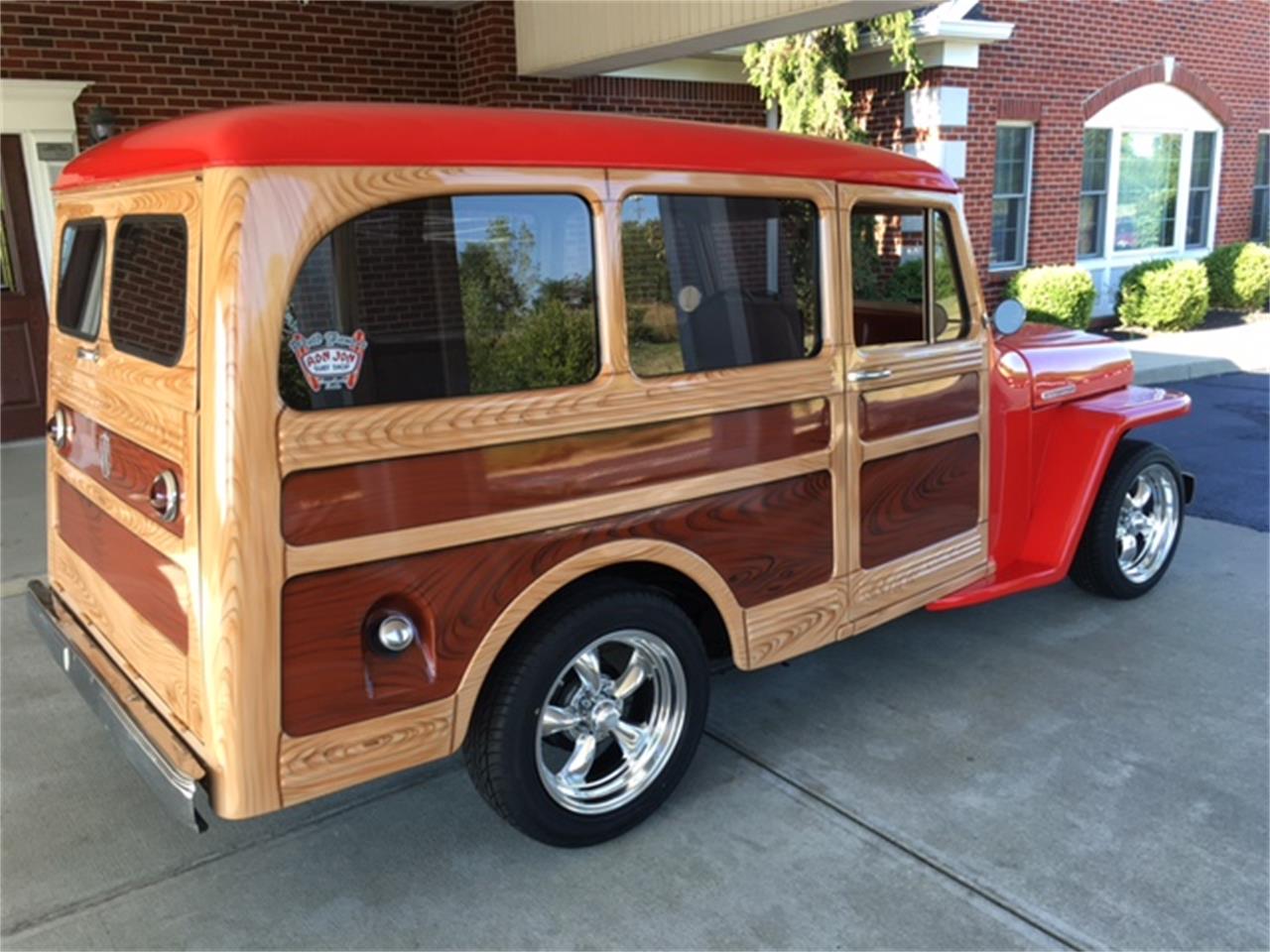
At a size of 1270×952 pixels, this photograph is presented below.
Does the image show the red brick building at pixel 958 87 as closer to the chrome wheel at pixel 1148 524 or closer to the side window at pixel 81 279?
the side window at pixel 81 279

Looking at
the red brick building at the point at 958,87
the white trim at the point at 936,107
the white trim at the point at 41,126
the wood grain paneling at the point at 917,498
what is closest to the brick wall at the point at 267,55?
the red brick building at the point at 958,87

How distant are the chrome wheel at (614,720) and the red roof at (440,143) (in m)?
1.38

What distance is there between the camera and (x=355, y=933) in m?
2.82

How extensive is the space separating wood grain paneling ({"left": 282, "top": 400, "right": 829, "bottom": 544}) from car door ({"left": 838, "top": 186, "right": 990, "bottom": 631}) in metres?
0.33

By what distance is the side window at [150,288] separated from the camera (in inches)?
104

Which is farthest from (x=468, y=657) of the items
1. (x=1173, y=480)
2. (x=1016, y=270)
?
(x=1016, y=270)

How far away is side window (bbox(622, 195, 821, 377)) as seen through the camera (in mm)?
3061

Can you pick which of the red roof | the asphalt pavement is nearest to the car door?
the red roof

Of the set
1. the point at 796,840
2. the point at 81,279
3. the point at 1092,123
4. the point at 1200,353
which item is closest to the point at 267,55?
the point at 81,279

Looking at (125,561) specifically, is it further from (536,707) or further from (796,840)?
(796,840)

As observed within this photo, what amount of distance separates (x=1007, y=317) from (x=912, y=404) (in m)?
0.71

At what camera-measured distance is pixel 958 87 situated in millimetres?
11445

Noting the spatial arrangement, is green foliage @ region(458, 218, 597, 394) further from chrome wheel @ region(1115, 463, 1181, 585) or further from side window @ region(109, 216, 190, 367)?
chrome wheel @ region(1115, 463, 1181, 585)

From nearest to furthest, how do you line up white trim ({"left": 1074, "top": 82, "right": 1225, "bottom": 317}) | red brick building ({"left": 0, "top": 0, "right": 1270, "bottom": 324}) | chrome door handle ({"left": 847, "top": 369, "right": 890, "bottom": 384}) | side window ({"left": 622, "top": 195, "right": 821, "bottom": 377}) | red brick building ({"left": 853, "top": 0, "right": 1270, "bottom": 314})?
side window ({"left": 622, "top": 195, "right": 821, "bottom": 377}), chrome door handle ({"left": 847, "top": 369, "right": 890, "bottom": 384}), red brick building ({"left": 0, "top": 0, "right": 1270, "bottom": 324}), red brick building ({"left": 853, "top": 0, "right": 1270, "bottom": 314}), white trim ({"left": 1074, "top": 82, "right": 1225, "bottom": 317})
